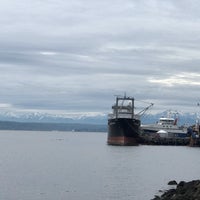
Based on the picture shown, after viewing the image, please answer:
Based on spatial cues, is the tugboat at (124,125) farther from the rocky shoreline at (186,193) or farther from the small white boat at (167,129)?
the rocky shoreline at (186,193)

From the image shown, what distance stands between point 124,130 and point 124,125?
43.6 inches

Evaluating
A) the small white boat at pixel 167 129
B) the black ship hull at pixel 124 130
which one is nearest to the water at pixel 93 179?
the black ship hull at pixel 124 130

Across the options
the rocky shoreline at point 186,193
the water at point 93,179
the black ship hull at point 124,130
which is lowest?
the water at point 93,179

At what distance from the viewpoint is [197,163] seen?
93.0m

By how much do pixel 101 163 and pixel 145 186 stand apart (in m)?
28.2

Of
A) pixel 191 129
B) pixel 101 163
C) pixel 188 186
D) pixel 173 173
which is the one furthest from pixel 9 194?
pixel 191 129

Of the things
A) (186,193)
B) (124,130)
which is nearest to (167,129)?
(124,130)

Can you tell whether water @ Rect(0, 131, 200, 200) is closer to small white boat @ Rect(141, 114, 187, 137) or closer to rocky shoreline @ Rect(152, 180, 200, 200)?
rocky shoreline @ Rect(152, 180, 200, 200)

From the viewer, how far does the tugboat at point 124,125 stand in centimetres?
12497

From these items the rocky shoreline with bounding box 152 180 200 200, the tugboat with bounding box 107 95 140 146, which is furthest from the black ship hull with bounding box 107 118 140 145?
the rocky shoreline with bounding box 152 180 200 200

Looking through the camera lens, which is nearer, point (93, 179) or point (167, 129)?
point (93, 179)

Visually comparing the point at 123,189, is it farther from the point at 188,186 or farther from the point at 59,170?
the point at 59,170

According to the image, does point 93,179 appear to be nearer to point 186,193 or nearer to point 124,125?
point 186,193

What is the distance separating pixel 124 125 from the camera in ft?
408
